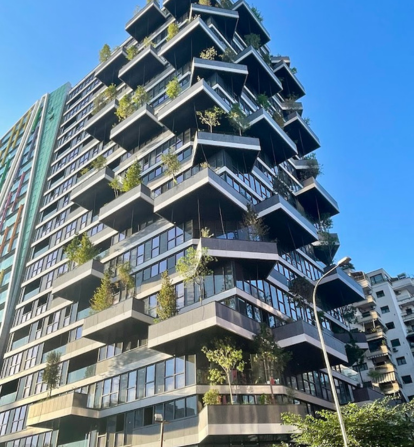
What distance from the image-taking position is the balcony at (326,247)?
43.0 m

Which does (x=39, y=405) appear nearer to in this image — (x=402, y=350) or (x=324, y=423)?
(x=324, y=423)

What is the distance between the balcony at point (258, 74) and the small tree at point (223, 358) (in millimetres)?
31773

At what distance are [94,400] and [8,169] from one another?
51.0 meters

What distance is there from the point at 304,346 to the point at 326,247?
1701cm

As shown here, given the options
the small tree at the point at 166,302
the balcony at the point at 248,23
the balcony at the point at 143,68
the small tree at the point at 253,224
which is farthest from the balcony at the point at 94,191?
the balcony at the point at 248,23

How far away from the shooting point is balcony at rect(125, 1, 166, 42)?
53969mm

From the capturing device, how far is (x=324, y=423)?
56.3ft

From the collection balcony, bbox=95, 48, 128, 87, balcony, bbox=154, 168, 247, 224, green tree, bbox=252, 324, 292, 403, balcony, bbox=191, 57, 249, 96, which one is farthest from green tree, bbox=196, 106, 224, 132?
balcony, bbox=95, 48, 128, 87

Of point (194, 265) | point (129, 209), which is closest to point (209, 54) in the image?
point (129, 209)

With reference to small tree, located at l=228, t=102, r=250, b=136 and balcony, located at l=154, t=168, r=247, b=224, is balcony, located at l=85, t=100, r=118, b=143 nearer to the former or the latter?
small tree, located at l=228, t=102, r=250, b=136

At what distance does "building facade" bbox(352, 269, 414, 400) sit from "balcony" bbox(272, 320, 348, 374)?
20.9 meters

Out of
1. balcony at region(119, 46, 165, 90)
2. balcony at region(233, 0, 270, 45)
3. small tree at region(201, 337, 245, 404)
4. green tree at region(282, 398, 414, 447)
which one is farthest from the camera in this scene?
balcony at region(233, 0, 270, 45)

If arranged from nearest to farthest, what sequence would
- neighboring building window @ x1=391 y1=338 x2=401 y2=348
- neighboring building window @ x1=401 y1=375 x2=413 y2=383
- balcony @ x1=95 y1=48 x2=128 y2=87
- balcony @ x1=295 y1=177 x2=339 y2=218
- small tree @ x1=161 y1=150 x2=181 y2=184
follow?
small tree @ x1=161 y1=150 x2=181 y2=184, balcony @ x1=295 y1=177 x2=339 y2=218, balcony @ x1=95 y1=48 x2=128 y2=87, neighboring building window @ x1=401 y1=375 x2=413 y2=383, neighboring building window @ x1=391 y1=338 x2=401 y2=348

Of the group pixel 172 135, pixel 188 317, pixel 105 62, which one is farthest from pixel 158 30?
pixel 188 317
